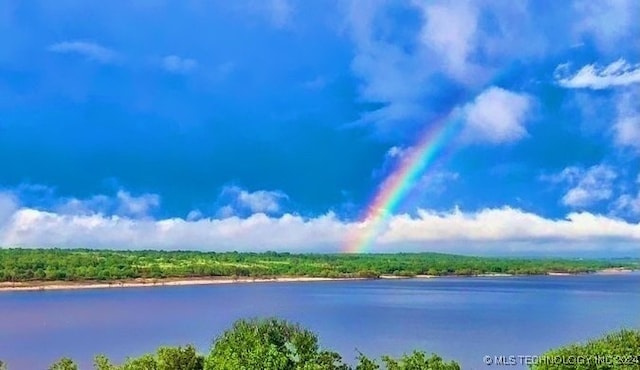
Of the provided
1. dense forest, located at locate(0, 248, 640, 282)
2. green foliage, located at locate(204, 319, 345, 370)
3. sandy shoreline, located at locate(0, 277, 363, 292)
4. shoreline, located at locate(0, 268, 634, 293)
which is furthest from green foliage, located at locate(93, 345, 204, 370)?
dense forest, located at locate(0, 248, 640, 282)

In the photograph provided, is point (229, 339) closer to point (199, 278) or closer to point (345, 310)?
point (345, 310)

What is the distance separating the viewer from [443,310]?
28.8m

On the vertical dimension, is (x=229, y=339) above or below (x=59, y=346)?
above

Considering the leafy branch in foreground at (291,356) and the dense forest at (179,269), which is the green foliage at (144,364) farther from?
the dense forest at (179,269)

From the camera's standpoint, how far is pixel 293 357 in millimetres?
9258

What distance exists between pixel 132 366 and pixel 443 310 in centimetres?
2137

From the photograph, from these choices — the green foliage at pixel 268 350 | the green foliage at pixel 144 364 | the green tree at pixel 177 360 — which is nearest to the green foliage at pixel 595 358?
the green foliage at pixel 268 350

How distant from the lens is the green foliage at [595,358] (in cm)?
784

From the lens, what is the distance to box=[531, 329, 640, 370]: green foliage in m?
7.84

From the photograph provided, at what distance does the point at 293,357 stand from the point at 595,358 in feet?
12.4

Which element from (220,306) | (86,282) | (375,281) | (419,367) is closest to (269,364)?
(419,367)

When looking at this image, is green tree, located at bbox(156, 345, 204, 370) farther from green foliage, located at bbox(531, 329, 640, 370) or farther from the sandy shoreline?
the sandy shoreline

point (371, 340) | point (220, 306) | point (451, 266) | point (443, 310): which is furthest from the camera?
point (451, 266)

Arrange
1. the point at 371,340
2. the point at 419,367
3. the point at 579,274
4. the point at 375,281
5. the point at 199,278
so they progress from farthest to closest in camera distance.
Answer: the point at 579,274
the point at 375,281
the point at 199,278
the point at 371,340
the point at 419,367
